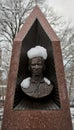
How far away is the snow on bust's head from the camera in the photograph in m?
6.43

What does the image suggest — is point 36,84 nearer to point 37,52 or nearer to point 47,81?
point 47,81

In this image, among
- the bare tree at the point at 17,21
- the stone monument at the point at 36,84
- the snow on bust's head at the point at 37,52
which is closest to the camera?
the stone monument at the point at 36,84

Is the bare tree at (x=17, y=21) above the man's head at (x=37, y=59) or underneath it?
above

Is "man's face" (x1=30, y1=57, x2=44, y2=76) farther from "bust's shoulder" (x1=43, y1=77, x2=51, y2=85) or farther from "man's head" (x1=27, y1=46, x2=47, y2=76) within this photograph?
"bust's shoulder" (x1=43, y1=77, x2=51, y2=85)

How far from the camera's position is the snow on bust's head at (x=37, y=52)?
643 centimetres

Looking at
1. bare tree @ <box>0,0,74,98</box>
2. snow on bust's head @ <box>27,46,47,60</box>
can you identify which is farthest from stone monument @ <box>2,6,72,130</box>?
bare tree @ <box>0,0,74,98</box>

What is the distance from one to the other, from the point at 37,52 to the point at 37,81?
605 mm

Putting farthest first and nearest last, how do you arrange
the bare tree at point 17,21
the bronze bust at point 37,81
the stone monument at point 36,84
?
the bare tree at point 17,21
the bronze bust at point 37,81
the stone monument at point 36,84

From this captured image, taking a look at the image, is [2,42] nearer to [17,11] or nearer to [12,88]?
[17,11]

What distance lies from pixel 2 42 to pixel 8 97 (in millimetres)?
14178

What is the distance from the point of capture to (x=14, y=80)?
249 inches

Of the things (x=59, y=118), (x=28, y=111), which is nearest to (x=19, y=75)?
(x=28, y=111)

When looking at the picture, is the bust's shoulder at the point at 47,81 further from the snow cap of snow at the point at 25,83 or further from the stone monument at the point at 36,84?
the snow cap of snow at the point at 25,83

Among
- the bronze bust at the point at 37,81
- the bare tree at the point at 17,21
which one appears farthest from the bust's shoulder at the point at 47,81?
the bare tree at the point at 17,21
